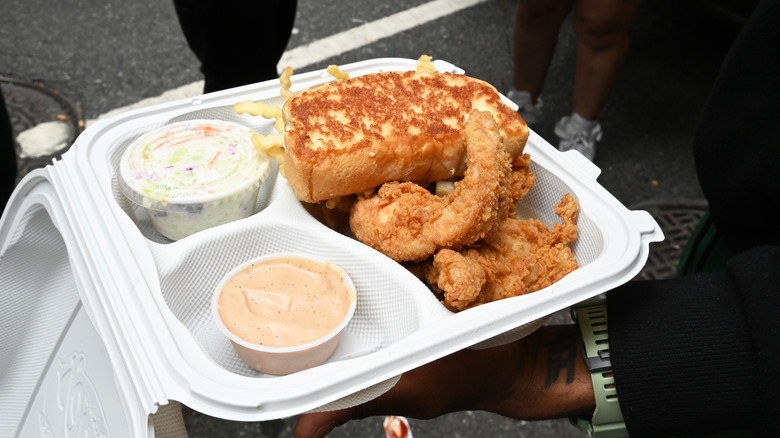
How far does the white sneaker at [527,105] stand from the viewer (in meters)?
3.82

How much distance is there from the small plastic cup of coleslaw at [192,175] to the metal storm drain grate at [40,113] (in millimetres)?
2088

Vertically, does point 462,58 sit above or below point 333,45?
below

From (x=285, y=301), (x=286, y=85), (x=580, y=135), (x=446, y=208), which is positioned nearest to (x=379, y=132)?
(x=446, y=208)

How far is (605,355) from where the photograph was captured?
5.32 feet

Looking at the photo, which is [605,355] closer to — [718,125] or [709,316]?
[709,316]

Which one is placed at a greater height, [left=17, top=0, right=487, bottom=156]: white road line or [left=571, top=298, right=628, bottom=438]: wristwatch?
[left=571, top=298, right=628, bottom=438]: wristwatch

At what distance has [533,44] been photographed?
363 cm

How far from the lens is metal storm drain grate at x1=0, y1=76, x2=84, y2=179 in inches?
137

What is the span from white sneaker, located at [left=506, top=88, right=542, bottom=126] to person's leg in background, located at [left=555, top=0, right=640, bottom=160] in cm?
18

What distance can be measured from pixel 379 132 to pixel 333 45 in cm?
306

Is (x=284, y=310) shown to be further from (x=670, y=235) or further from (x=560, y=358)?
(x=670, y=235)

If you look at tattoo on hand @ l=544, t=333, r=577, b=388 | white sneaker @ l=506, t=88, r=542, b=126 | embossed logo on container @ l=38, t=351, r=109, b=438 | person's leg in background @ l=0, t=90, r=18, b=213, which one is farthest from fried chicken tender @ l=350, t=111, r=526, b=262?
white sneaker @ l=506, t=88, r=542, b=126

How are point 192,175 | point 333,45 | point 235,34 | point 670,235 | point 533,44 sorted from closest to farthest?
point 192,175 < point 235,34 < point 670,235 < point 533,44 < point 333,45

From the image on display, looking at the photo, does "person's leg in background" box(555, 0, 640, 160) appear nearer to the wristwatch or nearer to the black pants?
the black pants
